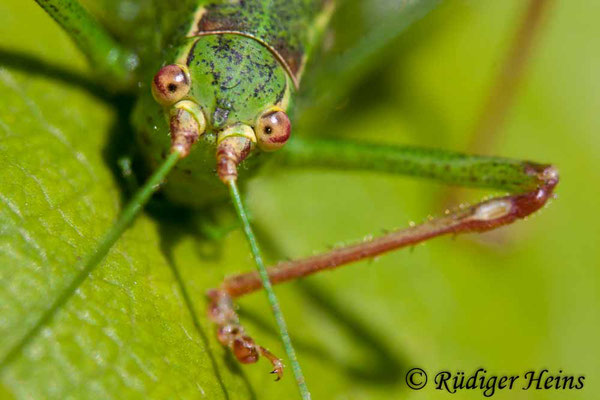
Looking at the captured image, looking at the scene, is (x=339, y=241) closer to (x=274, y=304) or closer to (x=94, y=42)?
(x=274, y=304)

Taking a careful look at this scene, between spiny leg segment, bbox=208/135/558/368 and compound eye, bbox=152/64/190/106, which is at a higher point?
spiny leg segment, bbox=208/135/558/368

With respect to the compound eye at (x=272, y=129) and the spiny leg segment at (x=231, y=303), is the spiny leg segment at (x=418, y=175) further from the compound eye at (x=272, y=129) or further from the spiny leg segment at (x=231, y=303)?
the compound eye at (x=272, y=129)

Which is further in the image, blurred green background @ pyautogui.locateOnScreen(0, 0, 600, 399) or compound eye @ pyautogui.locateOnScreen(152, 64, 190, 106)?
compound eye @ pyautogui.locateOnScreen(152, 64, 190, 106)

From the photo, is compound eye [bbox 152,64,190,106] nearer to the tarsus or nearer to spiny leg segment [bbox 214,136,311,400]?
spiny leg segment [bbox 214,136,311,400]

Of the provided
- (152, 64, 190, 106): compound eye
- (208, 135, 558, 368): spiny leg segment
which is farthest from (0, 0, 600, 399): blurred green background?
(152, 64, 190, 106): compound eye

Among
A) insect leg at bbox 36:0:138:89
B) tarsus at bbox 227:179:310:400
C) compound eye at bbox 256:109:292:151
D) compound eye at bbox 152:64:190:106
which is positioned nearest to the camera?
tarsus at bbox 227:179:310:400

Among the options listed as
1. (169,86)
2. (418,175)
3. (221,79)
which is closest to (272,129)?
(221,79)

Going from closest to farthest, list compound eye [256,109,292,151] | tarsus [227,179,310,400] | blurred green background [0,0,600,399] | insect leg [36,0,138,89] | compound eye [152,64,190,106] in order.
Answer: blurred green background [0,0,600,399]
tarsus [227,179,310,400]
compound eye [152,64,190,106]
compound eye [256,109,292,151]
insect leg [36,0,138,89]

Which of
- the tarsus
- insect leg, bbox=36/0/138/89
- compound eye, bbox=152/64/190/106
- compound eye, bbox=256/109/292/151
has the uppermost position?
insect leg, bbox=36/0/138/89
